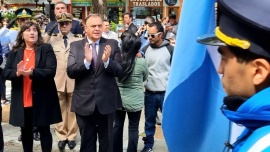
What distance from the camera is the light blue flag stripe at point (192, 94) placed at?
2129mm

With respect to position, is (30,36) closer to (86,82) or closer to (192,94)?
(86,82)

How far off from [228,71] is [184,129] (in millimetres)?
930

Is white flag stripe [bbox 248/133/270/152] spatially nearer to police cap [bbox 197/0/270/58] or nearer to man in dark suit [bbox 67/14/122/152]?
police cap [bbox 197/0/270/58]

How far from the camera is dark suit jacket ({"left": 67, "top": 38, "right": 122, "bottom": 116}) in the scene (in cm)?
474

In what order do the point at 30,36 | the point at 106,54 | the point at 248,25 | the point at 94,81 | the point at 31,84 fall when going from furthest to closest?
the point at 30,36 < the point at 31,84 < the point at 94,81 < the point at 106,54 < the point at 248,25

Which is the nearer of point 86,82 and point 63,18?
point 86,82

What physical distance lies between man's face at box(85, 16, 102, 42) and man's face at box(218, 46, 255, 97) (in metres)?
3.65

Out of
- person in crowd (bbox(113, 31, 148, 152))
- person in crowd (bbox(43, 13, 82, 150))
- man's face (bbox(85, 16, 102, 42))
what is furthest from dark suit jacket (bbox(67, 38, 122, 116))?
person in crowd (bbox(43, 13, 82, 150))

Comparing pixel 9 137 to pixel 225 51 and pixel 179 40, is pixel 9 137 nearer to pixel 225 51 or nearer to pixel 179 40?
pixel 179 40

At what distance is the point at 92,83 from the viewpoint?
4.76 meters

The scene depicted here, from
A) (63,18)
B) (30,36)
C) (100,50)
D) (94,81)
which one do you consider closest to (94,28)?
(100,50)

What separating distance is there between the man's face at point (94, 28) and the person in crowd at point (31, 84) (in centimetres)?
70

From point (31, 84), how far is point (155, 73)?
167 cm

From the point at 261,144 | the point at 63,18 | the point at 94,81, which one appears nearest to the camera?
the point at 261,144
